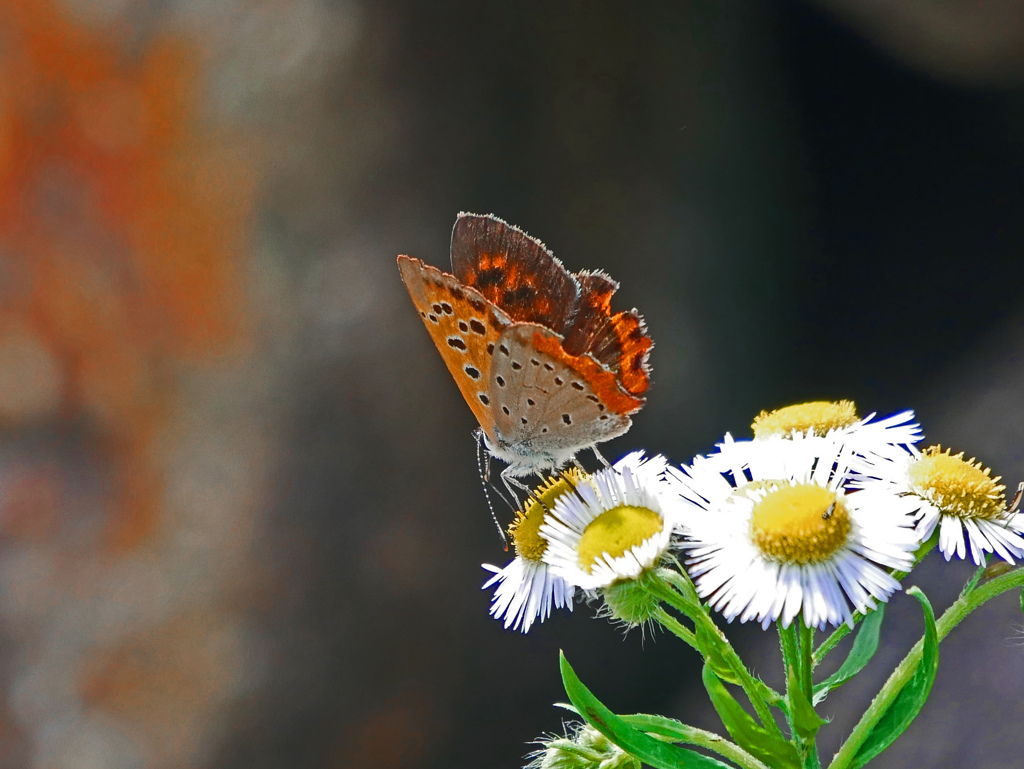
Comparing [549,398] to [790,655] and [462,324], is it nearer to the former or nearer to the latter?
[462,324]

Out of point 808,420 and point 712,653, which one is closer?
point 712,653

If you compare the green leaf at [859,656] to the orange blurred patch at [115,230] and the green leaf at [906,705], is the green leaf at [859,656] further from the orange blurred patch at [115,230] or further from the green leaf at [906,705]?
the orange blurred patch at [115,230]

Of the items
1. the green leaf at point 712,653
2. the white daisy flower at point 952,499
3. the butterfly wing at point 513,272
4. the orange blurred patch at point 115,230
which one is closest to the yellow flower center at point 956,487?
the white daisy flower at point 952,499

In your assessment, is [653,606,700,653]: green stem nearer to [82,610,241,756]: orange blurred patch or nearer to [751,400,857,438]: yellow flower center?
[751,400,857,438]: yellow flower center

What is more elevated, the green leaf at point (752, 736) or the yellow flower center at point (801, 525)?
the yellow flower center at point (801, 525)

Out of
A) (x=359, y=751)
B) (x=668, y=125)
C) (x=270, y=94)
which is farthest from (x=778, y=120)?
(x=359, y=751)

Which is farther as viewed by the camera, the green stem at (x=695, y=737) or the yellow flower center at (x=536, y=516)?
the yellow flower center at (x=536, y=516)

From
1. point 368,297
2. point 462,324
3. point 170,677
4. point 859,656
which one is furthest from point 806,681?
point 170,677

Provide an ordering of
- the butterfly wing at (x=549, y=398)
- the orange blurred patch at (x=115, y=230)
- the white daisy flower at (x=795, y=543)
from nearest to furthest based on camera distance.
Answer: the white daisy flower at (x=795, y=543)
the butterfly wing at (x=549, y=398)
the orange blurred patch at (x=115, y=230)
